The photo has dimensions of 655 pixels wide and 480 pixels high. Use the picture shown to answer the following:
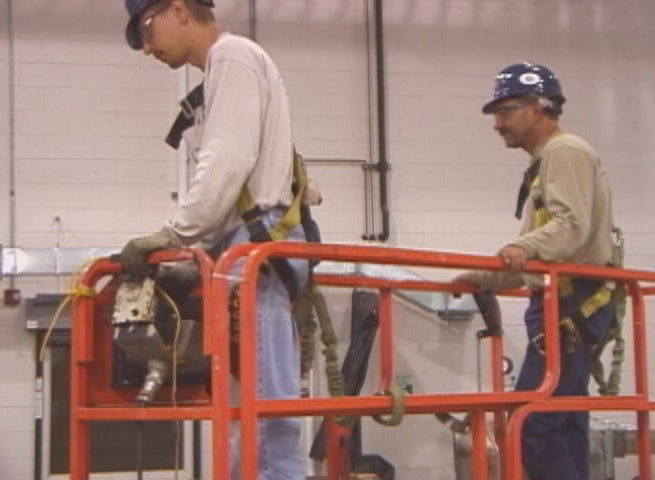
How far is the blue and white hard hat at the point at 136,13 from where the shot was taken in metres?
3.45

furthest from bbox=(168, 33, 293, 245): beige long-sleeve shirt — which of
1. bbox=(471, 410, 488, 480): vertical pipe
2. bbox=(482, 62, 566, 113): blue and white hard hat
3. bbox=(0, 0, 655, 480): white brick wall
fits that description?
bbox=(0, 0, 655, 480): white brick wall

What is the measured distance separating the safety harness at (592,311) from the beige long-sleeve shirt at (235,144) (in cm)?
142

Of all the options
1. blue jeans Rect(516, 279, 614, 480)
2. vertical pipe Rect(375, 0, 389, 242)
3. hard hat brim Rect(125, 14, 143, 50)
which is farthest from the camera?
vertical pipe Rect(375, 0, 389, 242)

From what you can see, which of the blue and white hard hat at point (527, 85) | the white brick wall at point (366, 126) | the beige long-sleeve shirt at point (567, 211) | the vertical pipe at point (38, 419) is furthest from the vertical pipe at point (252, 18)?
the beige long-sleeve shirt at point (567, 211)

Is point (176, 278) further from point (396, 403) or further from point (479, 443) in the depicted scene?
point (479, 443)

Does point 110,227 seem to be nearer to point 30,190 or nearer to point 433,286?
point 30,190

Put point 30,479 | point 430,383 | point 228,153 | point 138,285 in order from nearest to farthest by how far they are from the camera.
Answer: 1. point 228,153
2. point 138,285
3. point 30,479
4. point 430,383

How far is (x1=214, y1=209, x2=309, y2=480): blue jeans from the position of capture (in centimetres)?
320

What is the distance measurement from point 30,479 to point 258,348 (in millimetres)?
5263

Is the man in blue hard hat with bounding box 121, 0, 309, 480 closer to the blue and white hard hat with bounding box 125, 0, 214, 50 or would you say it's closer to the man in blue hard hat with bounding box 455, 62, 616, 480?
the blue and white hard hat with bounding box 125, 0, 214, 50

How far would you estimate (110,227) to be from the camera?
833 centimetres

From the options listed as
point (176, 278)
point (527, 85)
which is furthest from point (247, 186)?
point (527, 85)

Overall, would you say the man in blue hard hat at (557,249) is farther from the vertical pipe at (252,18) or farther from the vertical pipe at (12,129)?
the vertical pipe at (12,129)

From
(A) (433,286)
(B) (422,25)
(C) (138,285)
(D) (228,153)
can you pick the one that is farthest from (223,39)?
(B) (422,25)
